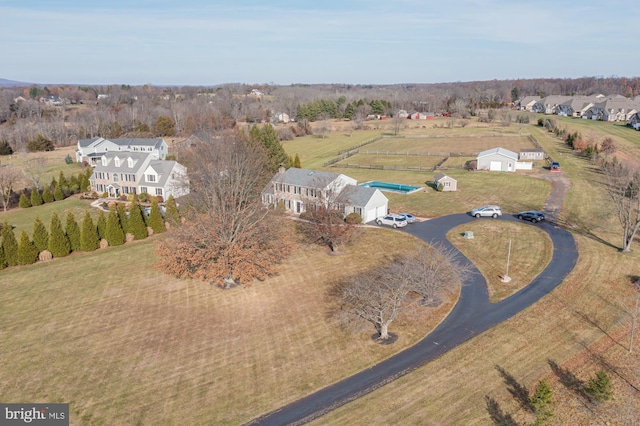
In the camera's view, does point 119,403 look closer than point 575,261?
Yes

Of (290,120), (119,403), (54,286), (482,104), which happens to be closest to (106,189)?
(54,286)

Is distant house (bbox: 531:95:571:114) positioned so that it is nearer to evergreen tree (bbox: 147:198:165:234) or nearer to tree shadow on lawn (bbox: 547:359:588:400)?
evergreen tree (bbox: 147:198:165:234)

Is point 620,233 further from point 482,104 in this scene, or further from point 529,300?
point 482,104

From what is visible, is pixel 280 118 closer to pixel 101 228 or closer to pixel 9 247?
pixel 101 228

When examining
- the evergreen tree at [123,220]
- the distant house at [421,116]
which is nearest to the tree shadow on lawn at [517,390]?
the evergreen tree at [123,220]

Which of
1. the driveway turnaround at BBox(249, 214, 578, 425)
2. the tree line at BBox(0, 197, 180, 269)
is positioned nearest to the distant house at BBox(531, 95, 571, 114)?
the driveway turnaround at BBox(249, 214, 578, 425)

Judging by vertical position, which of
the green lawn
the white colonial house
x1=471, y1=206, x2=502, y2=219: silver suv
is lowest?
the green lawn

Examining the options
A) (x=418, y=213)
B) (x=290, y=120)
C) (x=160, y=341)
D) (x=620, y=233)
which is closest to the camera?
(x=160, y=341)

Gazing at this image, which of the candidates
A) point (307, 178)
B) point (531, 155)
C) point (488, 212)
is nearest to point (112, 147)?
point (307, 178)
